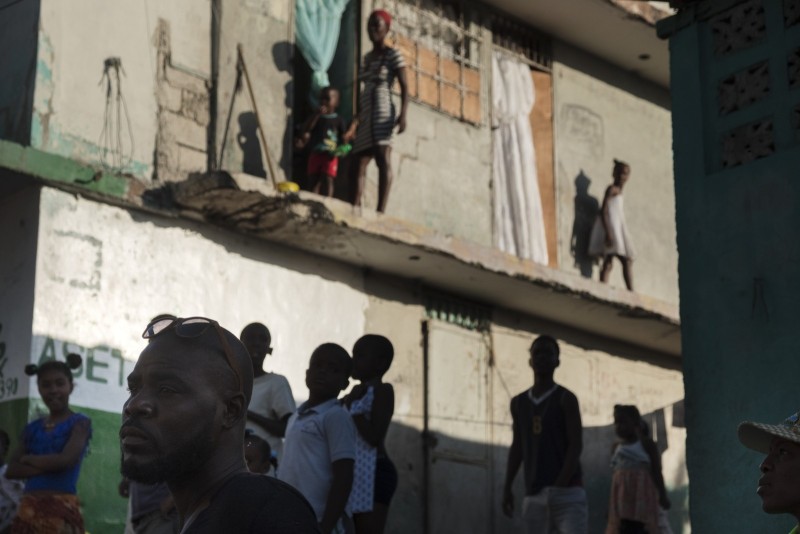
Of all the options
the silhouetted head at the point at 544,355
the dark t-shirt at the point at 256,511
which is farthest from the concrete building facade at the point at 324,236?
the dark t-shirt at the point at 256,511

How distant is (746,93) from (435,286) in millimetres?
6441

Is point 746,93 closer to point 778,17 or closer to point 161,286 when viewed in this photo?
point 778,17

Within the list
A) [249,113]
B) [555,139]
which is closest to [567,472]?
[249,113]

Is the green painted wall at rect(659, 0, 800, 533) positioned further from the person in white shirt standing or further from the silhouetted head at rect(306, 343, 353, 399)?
the person in white shirt standing

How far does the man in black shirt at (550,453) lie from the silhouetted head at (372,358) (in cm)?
183

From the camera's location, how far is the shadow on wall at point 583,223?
16.0 metres

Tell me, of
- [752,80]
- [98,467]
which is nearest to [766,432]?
[752,80]

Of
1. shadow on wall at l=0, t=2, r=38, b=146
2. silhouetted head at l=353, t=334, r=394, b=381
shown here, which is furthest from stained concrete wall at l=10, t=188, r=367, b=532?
silhouetted head at l=353, t=334, r=394, b=381

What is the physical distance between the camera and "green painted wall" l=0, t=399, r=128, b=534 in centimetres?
1054

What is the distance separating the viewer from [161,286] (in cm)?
1161

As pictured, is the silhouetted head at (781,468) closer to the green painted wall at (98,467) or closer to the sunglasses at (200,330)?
the sunglasses at (200,330)

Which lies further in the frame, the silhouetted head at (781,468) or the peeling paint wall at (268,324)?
the peeling paint wall at (268,324)

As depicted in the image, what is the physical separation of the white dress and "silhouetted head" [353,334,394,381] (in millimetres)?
8597

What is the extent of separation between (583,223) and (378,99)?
4.21 metres
